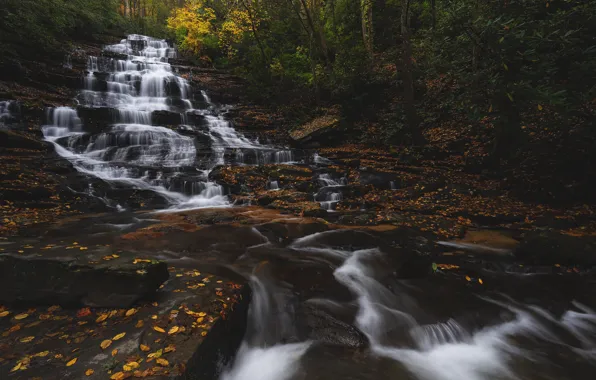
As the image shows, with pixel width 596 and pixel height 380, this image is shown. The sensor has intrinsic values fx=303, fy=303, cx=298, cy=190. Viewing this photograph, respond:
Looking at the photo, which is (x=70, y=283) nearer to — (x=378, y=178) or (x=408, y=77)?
(x=378, y=178)

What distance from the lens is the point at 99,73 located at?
1847 cm

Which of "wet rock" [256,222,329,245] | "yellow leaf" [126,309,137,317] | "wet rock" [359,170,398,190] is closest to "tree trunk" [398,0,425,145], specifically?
"wet rock" [359,170,398,190]

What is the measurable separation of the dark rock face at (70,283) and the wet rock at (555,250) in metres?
6.45

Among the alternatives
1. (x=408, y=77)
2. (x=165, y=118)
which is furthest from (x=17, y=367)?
(x=165, y=118)

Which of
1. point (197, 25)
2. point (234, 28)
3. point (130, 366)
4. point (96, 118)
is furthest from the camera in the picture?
point (197, 25)

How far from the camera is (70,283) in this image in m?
3.39

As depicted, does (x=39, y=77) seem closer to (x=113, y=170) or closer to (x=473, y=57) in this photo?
(x=113, y=170)

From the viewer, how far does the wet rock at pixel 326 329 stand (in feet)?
12.5

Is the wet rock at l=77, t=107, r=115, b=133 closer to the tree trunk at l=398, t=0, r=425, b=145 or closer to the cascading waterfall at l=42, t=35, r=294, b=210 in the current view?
the cascading waterfall at l=42, t=35, r=294, b=210

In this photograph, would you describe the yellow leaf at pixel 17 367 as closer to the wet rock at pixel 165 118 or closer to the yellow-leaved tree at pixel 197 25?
the wet rock at pixel 165 118

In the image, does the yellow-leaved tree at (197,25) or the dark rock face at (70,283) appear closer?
the dark rock face at (70,283)

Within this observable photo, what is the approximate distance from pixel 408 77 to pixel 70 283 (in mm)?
11692

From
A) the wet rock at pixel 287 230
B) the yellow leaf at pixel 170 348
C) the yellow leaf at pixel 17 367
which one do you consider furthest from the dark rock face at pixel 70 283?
the wet rock at pixel 287 230

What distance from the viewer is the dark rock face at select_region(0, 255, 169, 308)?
11.0 ft
